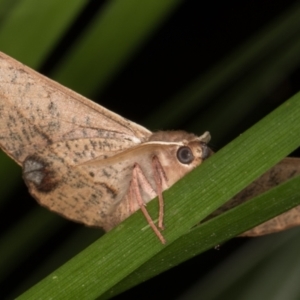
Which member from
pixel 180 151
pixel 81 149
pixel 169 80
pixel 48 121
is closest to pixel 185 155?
pixel 180 151

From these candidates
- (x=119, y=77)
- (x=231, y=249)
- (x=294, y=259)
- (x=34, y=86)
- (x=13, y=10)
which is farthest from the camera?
(x=119, y=77)

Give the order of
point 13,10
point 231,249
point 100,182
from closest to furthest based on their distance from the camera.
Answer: point 13,10 → point 100,182 → point 231,249

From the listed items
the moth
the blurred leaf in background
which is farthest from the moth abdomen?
the blurred leaf in background

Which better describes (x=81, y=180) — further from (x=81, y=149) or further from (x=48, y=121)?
(x=48, y=121)

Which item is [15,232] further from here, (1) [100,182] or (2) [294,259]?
(2) [294,259]

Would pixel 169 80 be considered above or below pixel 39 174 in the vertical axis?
above

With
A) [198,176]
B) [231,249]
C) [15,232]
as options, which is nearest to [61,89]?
[198,176]

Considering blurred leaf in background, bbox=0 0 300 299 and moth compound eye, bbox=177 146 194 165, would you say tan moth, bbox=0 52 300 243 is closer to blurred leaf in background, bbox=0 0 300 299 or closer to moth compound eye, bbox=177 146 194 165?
moth compound eye, bbox=177 146 194 165
